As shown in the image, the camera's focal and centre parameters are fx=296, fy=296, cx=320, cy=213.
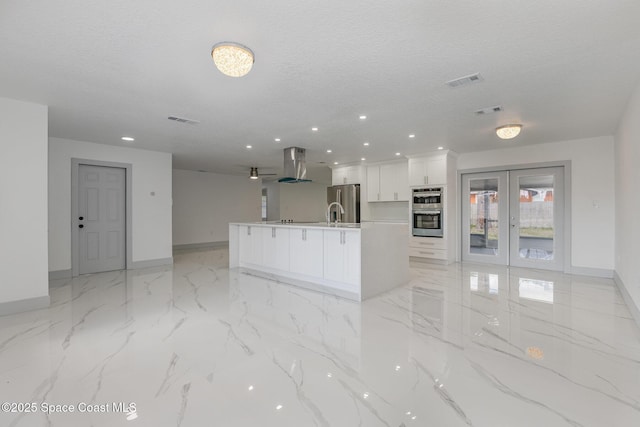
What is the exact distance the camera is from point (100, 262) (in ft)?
19.1

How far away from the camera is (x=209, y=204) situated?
9938 mm

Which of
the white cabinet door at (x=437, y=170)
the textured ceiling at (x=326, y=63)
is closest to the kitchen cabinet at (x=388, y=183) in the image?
the white cabinet door at (x=437, y=170)

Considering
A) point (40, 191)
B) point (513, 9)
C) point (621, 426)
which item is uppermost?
point (513, 9)

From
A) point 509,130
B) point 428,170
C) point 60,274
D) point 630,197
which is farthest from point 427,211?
point 60,274

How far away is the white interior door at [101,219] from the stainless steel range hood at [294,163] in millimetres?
3410

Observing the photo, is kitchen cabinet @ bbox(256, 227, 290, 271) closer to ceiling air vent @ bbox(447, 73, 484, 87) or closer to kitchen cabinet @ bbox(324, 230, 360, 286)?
kitchen cabinet @ bbox(324, 230, 360, 286)

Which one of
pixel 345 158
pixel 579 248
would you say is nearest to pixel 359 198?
pixel 345 158

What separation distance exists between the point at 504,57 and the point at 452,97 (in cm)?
90

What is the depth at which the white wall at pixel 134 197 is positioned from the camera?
5.26m

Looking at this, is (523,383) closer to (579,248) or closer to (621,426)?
(621,426)

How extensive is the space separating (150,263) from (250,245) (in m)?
2.45

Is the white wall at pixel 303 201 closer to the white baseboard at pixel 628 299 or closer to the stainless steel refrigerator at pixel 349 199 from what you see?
the stainless steel refrigerator at pixel 349 199

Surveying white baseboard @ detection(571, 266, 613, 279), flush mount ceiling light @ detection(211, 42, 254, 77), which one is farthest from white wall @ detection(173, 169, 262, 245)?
white baseboard @ detection(571, 266, 613, 279)

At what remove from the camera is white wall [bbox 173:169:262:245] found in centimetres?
926
